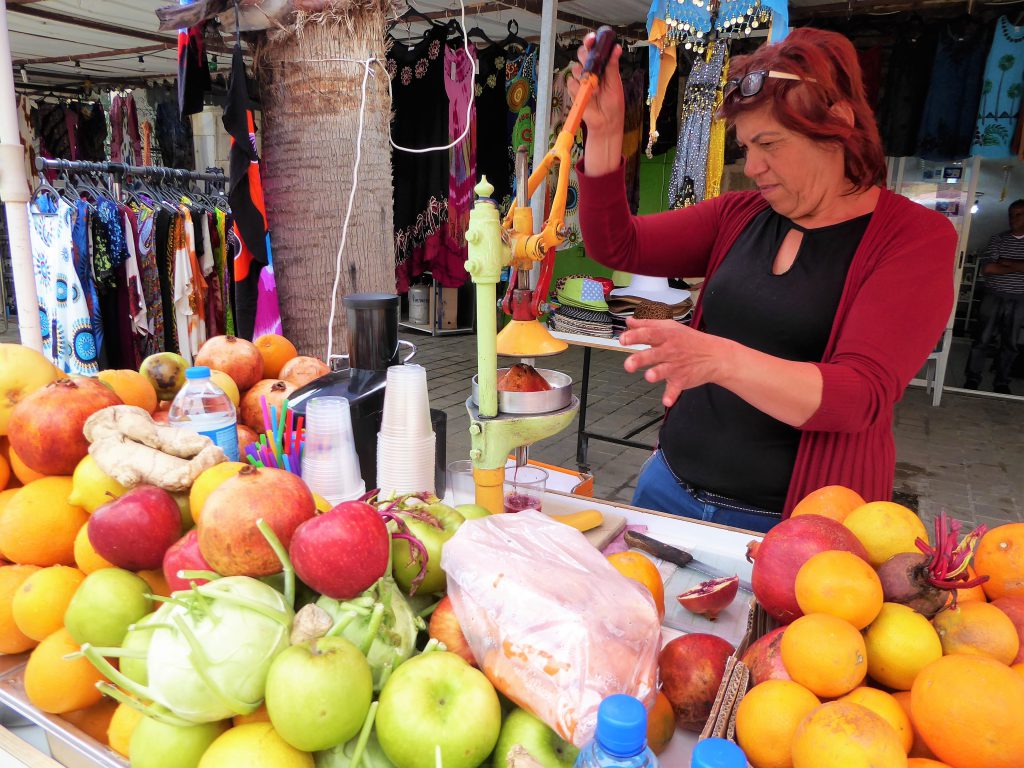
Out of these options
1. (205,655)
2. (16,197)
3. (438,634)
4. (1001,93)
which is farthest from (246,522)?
(1001,93)

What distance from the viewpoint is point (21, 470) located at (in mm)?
1321

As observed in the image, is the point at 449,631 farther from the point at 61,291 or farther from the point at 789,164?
the point at 61,291

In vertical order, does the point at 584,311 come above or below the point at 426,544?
below

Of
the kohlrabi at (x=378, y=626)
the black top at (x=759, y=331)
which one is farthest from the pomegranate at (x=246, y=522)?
the black top at (x=759, y=331)

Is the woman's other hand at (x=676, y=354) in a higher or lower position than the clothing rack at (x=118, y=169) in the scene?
lower

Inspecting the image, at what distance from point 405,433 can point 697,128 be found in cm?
434

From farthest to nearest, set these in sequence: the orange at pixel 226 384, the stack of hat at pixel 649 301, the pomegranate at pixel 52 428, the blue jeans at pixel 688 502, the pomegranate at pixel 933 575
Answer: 1. the stack of hat at pixel 649 301
2. the blue jeans at pixel 688 502
3. the orange at pixel 226 384
4. the pomegranate at pixel 52 428
5. the pomegranate at pixel 933 575

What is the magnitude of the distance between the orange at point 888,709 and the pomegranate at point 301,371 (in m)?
1.39

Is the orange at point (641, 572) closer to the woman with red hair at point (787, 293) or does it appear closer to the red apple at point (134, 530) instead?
the woman with red hair at point (787, 293)

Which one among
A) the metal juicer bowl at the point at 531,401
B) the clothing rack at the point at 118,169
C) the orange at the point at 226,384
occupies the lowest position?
the orange at the point at 226,384

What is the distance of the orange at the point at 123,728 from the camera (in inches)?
36.8

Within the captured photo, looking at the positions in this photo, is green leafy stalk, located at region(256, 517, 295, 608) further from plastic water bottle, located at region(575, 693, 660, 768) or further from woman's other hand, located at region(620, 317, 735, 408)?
woman's other hand, located at region(620, 317, 735, 408)

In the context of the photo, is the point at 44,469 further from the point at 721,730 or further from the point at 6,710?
the point at 721,730

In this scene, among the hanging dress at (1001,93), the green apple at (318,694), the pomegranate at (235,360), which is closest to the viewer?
the green apple at (318,694)
